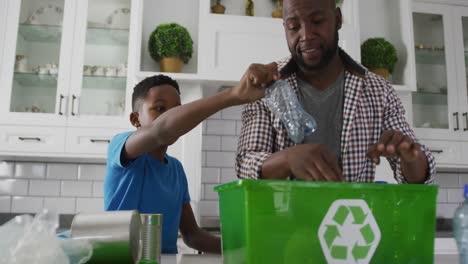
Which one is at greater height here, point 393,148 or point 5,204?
point 393,148

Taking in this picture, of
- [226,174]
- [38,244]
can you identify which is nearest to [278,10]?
[226,174]

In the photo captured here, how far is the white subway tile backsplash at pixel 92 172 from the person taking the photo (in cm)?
266

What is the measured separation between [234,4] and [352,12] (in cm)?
67

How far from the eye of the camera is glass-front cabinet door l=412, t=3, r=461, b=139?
2.76 metres

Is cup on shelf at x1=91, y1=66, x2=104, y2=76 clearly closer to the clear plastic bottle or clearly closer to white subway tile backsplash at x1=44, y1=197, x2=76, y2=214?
white subway tile backsplash at x1=44, y1=197, x2=76, y2=214

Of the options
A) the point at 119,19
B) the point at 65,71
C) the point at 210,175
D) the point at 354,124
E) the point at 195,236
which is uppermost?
the point at 119,19

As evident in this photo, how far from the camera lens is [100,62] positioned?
8.35 ft

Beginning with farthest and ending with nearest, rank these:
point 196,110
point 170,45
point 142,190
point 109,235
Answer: point 170,45 < point 142,190 < point 196,110 < point 109,235

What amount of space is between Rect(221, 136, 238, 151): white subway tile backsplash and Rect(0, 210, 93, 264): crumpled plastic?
2010 mm

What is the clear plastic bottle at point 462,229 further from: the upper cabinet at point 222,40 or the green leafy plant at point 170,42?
the green leafy plant at point 170,42

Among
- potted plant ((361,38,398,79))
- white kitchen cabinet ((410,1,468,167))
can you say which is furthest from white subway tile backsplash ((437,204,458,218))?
potted plant ((361,38,398,79))

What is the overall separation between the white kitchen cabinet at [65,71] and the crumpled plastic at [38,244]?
1777 mm

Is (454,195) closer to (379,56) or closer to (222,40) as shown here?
(379,56)

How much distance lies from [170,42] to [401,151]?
182cm
